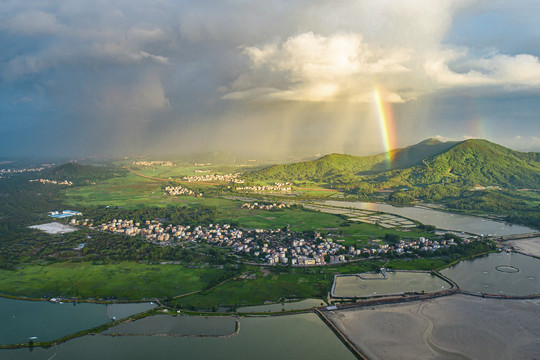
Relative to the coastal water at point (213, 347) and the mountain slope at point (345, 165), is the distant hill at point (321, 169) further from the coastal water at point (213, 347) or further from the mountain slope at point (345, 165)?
the coastal water at point (213, 347)

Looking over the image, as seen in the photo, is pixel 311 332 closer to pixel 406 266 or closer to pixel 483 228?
pixel 406 266

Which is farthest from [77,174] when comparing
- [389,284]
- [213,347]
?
[389,284]

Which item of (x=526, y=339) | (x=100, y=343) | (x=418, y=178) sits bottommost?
(x=100, y=343)

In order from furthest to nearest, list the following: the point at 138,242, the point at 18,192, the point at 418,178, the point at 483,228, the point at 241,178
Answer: the point at 241,178 < the point at 418,178 < the point at 18,192 < the point at 483,228 < the point at 138,242

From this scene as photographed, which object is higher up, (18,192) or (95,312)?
(18,192)

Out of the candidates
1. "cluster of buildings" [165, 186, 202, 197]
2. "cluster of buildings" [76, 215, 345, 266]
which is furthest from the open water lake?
"cluster of buildings" [165, 186, 202, 197]

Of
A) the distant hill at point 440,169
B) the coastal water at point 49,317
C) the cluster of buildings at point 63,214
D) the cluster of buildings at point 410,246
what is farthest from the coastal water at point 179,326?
the distant hill at point 440,169

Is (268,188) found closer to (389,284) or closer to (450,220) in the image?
(450,220)

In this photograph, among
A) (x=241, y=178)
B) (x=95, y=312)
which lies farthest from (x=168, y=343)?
(x=241, y=178)
